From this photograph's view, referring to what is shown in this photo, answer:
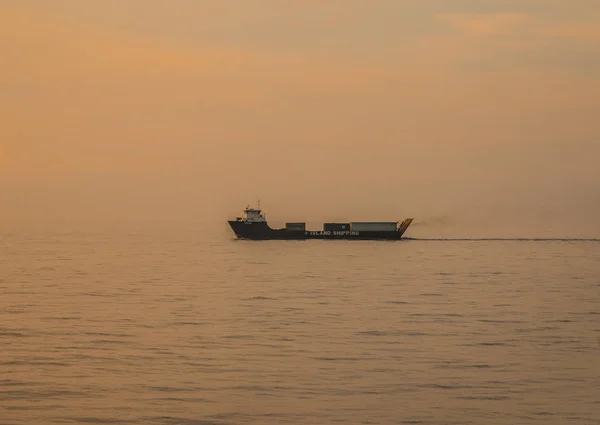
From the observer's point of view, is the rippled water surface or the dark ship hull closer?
the rippled water surface

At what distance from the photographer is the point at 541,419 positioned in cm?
3319

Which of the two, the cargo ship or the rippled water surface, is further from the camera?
the cargo ship

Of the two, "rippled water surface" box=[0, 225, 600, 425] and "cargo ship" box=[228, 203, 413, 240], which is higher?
"cargo ship" box=[228, 203, 413, 240]

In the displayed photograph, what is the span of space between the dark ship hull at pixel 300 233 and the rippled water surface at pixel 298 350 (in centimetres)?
7724

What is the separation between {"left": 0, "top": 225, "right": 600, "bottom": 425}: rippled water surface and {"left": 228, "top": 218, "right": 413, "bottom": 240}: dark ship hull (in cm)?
7724

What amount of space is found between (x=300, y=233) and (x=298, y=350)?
454ft

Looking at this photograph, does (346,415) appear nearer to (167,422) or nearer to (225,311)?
(167,422)

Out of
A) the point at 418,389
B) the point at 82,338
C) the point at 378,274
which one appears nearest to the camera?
the point at 418,389

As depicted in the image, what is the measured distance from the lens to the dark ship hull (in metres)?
173

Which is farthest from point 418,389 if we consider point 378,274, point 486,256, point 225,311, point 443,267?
point 486,256

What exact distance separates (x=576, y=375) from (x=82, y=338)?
24352mm

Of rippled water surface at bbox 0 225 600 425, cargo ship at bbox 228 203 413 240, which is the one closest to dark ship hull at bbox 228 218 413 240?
cargo ship at bbox 228 203 413 240

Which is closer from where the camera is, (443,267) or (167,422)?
(167,422)

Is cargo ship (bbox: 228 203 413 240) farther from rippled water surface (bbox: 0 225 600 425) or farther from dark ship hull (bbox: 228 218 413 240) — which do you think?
rippled water surface (bbox: 0 225 600 425)
